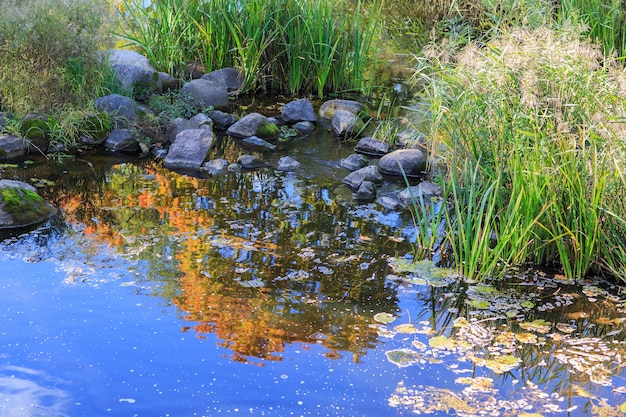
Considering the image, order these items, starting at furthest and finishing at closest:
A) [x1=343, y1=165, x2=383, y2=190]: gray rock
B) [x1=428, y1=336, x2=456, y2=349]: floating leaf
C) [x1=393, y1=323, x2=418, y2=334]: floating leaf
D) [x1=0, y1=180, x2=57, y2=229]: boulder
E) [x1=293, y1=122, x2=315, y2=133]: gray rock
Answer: [x1=293, y1=122, x2=315, y2=133]: gray rock
[x1=343, y1=165, x2=383, y2=190]: gray rock
[x1=0, y1=180, x2=57, y2=229]: boulder
[x1=393, y1=323, x2=418, y2=334]: floating leaf
[x1=428, y1=336, x2=456, y2=349]: floating leaf

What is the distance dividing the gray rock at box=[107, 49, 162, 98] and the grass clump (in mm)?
4564

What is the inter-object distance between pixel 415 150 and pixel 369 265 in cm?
243

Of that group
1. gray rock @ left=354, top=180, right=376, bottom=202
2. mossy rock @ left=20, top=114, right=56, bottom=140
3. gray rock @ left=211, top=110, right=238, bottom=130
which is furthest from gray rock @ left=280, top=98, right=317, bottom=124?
mossy rock @ left=20, top=114, right=56, bottom=140

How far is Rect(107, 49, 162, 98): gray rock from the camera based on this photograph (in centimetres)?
898

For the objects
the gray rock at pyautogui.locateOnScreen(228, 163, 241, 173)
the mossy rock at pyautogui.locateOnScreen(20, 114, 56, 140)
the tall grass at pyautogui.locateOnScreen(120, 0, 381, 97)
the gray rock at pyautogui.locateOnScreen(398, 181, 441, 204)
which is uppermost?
the tall grass at pyautogui.locateOnScreen(120, 0, 381, 97)

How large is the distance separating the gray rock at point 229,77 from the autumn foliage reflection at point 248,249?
2.70 metres

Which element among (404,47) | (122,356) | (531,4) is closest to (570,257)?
(122,356)

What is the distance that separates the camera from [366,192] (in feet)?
22.3

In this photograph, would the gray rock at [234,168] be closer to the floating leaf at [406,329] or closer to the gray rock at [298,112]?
the gray rock at [298,112]

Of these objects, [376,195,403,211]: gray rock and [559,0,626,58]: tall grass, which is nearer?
[376,195,403,211]: gray rock

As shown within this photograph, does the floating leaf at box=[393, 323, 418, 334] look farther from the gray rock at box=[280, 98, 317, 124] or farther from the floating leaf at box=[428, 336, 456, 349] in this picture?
the gray rock at box=[280, 98, 317, 124]

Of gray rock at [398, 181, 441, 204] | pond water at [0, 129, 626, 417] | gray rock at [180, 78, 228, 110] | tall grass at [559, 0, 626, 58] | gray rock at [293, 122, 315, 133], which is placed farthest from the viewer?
gray rock at [180, 78, 228, 110]

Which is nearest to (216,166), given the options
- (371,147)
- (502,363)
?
(371,147)

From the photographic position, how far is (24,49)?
775cm
